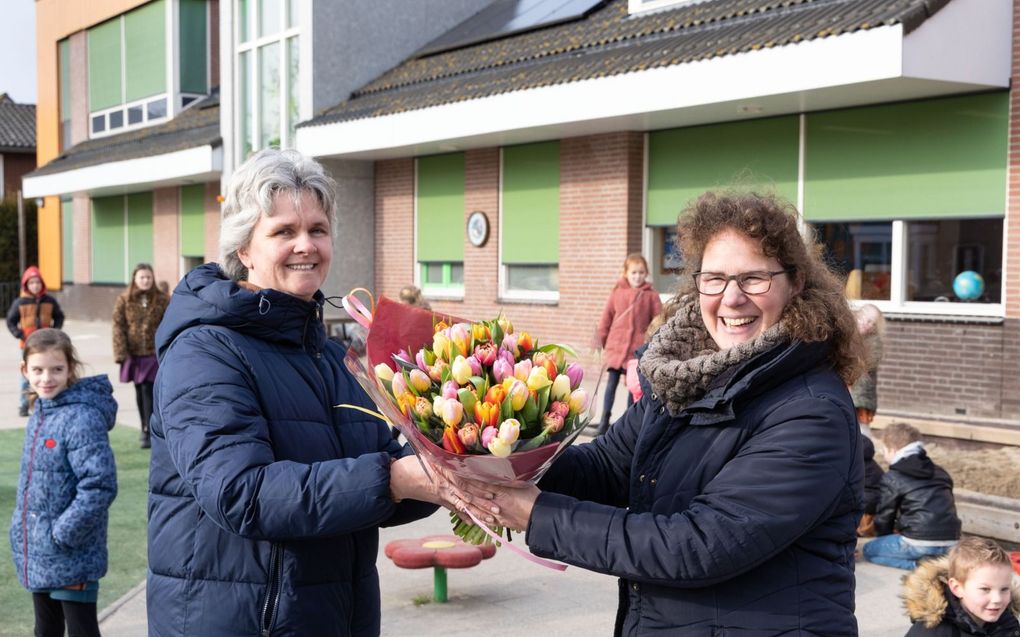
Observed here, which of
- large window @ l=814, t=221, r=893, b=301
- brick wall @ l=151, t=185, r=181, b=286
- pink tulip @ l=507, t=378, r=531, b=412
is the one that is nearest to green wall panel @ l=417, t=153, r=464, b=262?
large window @ l=814, t=221, r=893, b=301

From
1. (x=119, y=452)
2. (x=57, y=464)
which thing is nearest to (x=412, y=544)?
(x=57, y=464)

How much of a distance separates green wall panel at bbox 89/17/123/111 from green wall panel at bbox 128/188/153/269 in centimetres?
314

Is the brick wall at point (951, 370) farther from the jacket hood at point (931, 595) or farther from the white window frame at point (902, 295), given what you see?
the jacket hood at point (931, 595)

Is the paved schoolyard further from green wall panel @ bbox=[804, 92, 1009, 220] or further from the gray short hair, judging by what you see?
green wall panel @ bbox=[804, 92, 1009, 220]

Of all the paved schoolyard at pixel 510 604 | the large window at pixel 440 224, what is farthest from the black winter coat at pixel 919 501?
the large window at pixel 440 224

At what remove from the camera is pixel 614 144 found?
15836 millimetres

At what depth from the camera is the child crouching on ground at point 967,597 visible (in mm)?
4027

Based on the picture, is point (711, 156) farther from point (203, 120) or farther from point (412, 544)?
point (203, 120)

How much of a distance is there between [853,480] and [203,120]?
1030 inches

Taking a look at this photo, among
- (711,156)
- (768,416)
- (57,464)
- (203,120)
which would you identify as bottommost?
(57,464)

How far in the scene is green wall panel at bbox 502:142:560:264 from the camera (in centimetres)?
1703

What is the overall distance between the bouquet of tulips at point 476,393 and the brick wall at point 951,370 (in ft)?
31.5

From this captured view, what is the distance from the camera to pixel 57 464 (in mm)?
4566

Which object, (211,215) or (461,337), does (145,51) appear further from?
(461,337)
